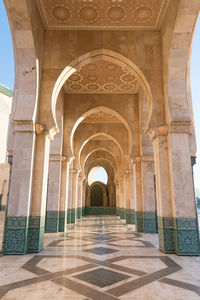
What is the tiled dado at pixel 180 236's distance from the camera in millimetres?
4219

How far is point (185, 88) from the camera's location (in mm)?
4910

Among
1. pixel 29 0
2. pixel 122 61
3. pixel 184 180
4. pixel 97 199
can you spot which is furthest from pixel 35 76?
pixel 97 199

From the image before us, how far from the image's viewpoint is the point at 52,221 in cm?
743

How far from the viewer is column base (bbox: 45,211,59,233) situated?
7414mm

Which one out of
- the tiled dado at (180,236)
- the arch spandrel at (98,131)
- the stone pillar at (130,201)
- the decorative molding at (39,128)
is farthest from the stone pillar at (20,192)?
the arch spandrel at (98,131)

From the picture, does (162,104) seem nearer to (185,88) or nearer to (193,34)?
(185,88)

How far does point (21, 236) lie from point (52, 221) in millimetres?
3226

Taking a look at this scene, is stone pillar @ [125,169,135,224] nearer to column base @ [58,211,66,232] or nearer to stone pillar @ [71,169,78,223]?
stone pillar @ [71,169,78,223]

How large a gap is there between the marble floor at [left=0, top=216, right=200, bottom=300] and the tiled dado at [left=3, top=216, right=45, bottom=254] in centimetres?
20

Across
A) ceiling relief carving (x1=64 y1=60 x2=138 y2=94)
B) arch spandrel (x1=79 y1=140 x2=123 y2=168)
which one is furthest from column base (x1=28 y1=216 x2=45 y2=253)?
arch spandrel (x1=79 y1=140 x2=123 y2=168)

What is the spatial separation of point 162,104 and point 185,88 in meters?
0.58

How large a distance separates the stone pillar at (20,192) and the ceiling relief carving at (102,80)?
3477 mm

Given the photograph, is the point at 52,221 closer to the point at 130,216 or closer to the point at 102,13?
the point at 130,216

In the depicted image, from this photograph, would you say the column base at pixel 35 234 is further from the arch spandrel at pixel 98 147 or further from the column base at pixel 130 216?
the arch spandrel at pixel 98 147
